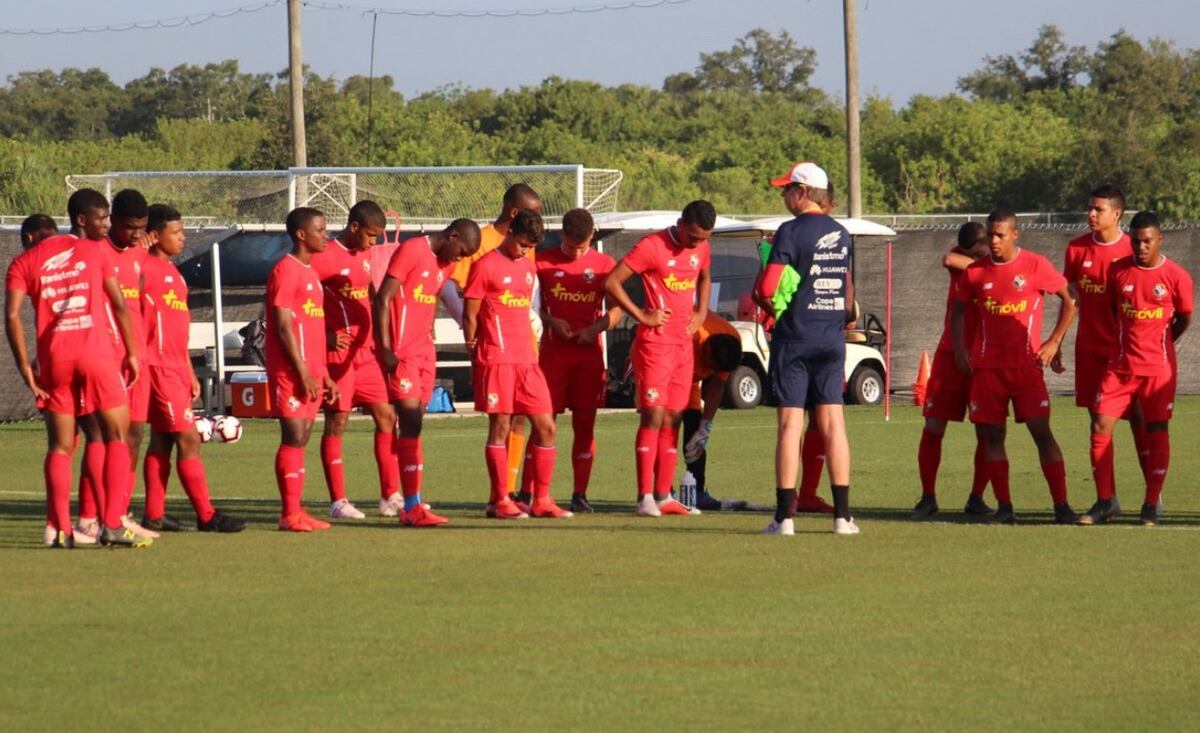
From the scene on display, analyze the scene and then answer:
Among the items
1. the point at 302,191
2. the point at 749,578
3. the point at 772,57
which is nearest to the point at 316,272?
the point at 749,578

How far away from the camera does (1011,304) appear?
1219cm

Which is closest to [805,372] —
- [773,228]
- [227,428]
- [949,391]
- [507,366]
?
[949,391]

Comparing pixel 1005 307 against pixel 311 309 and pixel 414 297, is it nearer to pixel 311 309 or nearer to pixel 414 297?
pixel 414 297

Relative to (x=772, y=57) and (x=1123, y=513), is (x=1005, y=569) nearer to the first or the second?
(x=1123, y=513)

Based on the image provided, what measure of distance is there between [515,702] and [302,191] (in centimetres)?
2198

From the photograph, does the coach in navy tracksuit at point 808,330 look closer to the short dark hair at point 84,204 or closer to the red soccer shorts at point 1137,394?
the red soccer shorts at point 1137,394

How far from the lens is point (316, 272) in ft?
39.8

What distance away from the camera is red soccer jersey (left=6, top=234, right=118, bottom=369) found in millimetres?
10469

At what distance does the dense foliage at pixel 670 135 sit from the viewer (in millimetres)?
63156

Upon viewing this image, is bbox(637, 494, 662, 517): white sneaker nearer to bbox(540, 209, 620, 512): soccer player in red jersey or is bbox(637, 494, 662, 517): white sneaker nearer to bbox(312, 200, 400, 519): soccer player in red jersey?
bbox(540, 209, 620, 512): soccer player in red jersey

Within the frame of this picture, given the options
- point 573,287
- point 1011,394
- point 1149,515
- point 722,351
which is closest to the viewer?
point 1149,515

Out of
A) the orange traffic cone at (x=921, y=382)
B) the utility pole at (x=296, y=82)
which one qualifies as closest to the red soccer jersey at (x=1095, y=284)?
the orange traffic cone at (x=921, y=382)

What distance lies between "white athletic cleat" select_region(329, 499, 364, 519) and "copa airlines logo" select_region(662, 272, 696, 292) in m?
2.48

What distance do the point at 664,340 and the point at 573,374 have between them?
0.70 metres
